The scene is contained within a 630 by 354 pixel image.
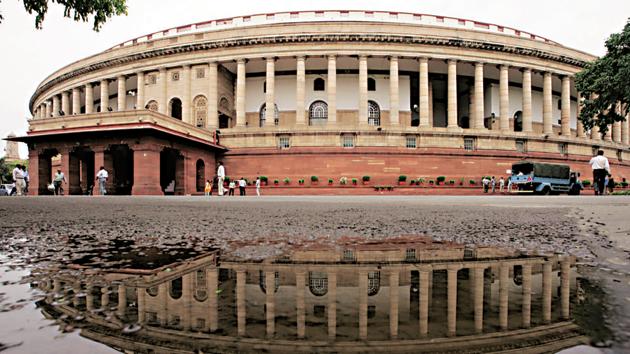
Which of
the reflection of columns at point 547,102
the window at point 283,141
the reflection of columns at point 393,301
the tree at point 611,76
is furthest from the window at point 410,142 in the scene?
the reflection of columns at point 393,301

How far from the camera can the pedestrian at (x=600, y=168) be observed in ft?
54.5

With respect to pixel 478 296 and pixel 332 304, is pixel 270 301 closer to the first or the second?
pixel 332 304

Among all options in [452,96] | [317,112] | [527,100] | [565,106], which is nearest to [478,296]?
[452,96]

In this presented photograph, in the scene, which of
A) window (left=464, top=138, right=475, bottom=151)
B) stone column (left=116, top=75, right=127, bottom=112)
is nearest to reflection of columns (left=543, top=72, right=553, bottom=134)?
window (left=464, top=138, right=475, bottom=151)

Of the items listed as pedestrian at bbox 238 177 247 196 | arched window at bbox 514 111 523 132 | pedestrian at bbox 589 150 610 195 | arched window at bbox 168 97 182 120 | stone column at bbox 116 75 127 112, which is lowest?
pedestrian at bbox 238 177 247 196

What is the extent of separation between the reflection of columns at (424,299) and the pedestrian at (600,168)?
1864 centimetres

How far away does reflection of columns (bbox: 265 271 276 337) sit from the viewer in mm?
980

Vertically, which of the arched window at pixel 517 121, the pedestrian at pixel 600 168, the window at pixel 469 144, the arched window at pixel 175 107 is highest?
the arched window at pixel 175 107

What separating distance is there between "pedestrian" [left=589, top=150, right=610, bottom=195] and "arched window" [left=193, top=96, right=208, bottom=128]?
29.7m

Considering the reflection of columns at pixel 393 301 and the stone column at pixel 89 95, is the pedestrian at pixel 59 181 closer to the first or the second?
the stone column at pixel 89 95

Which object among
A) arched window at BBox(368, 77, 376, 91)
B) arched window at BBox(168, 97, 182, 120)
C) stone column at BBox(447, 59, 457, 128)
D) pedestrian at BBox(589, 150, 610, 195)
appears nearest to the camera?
pedestrian at BBox(589, 150, 610, 195)

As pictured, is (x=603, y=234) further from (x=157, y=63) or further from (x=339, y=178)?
(x=157, y=63)

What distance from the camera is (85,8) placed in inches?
335

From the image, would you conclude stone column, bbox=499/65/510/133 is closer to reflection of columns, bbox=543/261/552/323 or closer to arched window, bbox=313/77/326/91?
arched window, bbox=313/77/326/91
